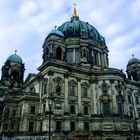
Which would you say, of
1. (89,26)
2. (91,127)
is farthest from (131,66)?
(91,127)

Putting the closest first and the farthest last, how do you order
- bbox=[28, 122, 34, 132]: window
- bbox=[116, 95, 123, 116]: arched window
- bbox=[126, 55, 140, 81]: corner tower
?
bbox=[28, 122, 34, 132]: window
bbox=[116, 95, 123, 116]: arched window
bbox=[126, 55, 140, 81]: corner tower

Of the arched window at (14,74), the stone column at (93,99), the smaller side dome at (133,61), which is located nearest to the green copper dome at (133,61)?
the smaller side dome at (133,61)

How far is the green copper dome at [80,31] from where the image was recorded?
177 ft

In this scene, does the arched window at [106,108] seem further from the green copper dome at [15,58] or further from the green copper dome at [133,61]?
the green copper dome at [15,58]

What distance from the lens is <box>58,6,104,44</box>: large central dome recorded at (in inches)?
2128

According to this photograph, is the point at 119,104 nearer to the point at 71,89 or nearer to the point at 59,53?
the point at 71,89

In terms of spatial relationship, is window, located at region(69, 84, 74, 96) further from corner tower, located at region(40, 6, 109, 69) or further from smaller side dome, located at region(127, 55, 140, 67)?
smaller side dome, located at region(127, 55, 140, 67)

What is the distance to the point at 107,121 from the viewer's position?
39.5 meters

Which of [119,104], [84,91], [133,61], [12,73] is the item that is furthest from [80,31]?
[119,104]

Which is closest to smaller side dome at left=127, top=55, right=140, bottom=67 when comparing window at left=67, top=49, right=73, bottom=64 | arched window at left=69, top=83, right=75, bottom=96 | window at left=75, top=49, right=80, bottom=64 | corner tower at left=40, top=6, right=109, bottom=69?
corner tower at left=40, top=6, right=109, bottom=69

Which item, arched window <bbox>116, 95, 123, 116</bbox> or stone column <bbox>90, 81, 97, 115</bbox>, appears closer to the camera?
stone column <bbox>90, 81, 97, 115</bbox>

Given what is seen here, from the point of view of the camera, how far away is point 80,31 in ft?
178

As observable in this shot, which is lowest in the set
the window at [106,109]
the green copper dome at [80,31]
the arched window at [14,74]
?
the window at [106,109]

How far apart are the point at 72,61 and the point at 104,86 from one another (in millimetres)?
10979
